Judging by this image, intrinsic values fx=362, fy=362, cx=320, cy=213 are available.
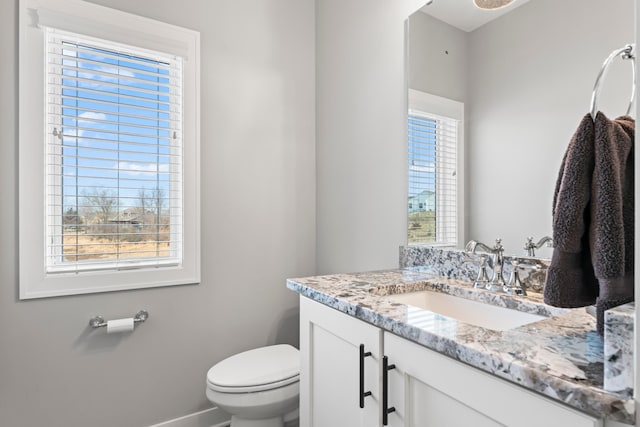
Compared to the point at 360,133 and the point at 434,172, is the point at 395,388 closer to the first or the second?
the point at 434,172

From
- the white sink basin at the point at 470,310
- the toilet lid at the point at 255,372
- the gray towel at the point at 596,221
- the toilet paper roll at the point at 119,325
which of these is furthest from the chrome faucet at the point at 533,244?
the toilet paper roll at the point at 119,325

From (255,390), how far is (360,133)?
4.18ft

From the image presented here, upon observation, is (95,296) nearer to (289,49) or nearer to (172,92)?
(172,92)

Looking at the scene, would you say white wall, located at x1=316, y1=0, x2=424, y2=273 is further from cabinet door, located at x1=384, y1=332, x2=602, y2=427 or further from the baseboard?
the baseboard

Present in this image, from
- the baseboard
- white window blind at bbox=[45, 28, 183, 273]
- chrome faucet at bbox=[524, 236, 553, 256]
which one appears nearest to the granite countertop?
chrome faucet at bbox=[524, 236, 553, 256]

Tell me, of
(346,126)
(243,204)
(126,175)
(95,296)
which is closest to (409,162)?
(346,126)

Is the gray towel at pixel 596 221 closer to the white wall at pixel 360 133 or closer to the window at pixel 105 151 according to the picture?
the white wall at pixel 360 133

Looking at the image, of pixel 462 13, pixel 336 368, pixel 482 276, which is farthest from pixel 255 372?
pixel 462 13

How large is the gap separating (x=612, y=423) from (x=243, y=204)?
1.74m

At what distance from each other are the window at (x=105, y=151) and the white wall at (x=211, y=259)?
6 centimetres

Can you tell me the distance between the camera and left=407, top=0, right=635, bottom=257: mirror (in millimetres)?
1007

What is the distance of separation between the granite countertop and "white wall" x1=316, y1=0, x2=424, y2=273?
0.61 meters

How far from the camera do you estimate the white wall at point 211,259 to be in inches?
59.3

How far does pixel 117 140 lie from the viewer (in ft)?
5.59
